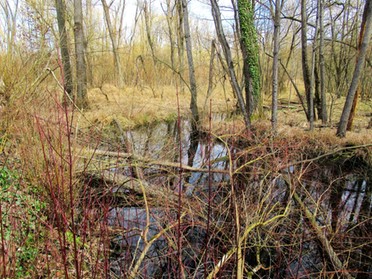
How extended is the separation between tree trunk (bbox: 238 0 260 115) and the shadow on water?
307cm

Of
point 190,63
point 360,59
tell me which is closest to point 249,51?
point 190,63

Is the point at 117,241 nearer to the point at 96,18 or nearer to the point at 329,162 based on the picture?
the point at 329,162

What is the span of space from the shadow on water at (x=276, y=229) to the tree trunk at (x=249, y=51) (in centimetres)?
307

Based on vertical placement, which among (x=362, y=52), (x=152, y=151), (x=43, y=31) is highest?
(x=43, y=31)

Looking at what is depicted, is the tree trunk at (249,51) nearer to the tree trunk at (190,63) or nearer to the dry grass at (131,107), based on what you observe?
the dry grass at (131,107)

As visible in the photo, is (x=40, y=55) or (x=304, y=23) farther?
(x=304, y=23)

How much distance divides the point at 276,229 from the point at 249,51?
6.36 m

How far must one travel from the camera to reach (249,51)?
8594 millimetres

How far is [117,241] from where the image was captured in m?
3.52

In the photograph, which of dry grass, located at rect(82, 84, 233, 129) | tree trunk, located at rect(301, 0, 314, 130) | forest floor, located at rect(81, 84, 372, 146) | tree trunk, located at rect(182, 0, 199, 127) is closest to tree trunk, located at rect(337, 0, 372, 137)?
forest floor, located at rect(81, 84, 372, 146)

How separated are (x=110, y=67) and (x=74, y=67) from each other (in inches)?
268

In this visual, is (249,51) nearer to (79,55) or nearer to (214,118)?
(214,118)

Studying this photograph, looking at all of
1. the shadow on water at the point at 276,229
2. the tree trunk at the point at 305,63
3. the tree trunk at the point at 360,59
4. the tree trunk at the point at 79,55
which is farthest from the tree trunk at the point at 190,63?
the tree trunk at the point at 360,59

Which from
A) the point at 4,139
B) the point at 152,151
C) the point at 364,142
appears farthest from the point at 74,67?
the point at 364,142
